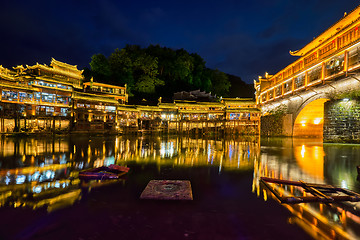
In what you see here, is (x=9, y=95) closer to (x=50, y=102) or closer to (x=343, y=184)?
(x=50, y=102)

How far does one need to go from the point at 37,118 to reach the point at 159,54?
120ft

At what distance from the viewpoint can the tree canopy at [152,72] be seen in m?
45.8

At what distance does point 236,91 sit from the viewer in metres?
84.4

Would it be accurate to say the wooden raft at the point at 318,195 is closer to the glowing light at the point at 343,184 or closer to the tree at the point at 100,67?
the glowing light at the point at 343,184

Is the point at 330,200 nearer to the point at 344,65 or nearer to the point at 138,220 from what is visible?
the point at 138,220

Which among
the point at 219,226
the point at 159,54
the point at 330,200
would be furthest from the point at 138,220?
the point at 159,54

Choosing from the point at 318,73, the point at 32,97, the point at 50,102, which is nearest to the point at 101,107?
the point at 50,102

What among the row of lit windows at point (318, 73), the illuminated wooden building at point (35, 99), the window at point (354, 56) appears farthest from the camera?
the illuminated wooden building at point (35, 99)

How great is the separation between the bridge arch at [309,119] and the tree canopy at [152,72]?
30503 millimetres

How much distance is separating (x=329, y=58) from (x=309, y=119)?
39.0ft

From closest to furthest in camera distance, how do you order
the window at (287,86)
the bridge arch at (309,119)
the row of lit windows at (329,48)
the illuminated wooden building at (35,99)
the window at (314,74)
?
the row of lit windows at (329,48), the window at (314,74), the bridge arch at (309,119), the illuminated wooden building at (35,99), the window at (287,86)

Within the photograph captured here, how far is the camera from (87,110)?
33.5 meters

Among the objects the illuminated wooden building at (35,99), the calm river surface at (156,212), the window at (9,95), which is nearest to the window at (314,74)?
the calm river surface at (156,212)

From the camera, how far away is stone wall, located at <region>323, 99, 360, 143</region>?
16.7 metres
